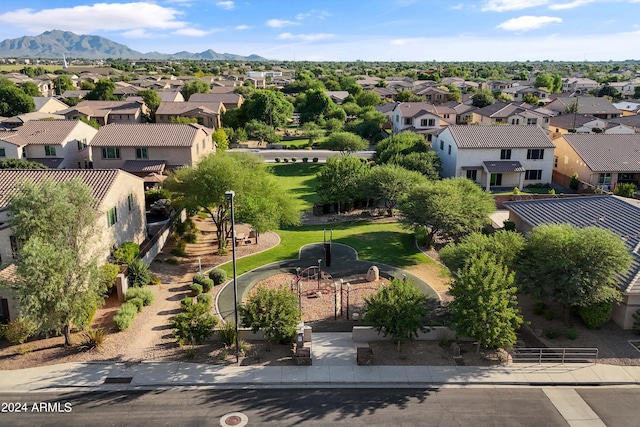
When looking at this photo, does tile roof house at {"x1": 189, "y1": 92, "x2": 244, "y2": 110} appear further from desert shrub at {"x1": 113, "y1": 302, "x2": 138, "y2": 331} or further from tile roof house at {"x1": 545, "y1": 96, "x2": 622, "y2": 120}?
desert shrub at {"x1": 113, "y1": 302, "x2": 138, "y2": 331}

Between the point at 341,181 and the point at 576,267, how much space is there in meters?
28.7

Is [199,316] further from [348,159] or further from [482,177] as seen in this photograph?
[482,177]

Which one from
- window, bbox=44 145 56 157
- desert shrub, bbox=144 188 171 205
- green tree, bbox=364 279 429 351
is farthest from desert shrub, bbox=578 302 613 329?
window, bbox=44 145 56 157

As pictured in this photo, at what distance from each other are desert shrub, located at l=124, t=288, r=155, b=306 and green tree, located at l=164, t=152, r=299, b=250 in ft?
31.6

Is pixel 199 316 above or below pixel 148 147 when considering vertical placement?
below

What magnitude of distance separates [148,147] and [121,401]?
4435 cm

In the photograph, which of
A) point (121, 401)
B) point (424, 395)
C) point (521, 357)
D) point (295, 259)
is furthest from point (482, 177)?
point (121, 401)

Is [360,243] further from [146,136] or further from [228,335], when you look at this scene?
[146,136]

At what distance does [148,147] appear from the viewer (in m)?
60.7

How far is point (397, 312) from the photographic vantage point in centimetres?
2470

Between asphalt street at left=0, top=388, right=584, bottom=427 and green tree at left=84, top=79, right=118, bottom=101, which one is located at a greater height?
green tree at left=84, top=79, right=118, bottom=101

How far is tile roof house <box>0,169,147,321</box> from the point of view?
30688 mm

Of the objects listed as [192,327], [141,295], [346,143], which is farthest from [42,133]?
[192,327]

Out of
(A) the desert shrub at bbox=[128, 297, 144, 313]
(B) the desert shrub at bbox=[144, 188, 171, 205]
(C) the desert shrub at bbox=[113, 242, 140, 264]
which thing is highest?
(B) the desert shrub at bbox=[144, 188, 171, 205]
